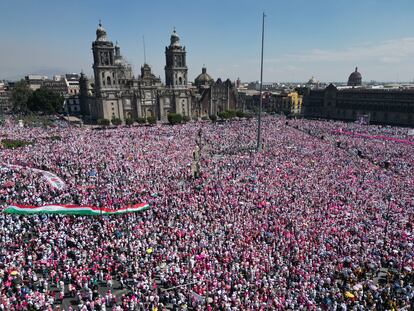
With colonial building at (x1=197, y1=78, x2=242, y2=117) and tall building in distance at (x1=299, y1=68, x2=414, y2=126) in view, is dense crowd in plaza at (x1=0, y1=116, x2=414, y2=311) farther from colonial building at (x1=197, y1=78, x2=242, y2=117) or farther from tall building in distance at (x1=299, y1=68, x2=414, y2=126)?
colonial building at (x1=197, y1=78, x2=242, y2=117)

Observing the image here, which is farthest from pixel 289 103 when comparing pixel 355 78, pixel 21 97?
pixel 21 97

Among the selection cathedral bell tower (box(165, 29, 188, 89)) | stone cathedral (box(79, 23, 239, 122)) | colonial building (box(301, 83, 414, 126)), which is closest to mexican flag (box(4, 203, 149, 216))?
stone cathedral (box(79, 23, 239, 122))

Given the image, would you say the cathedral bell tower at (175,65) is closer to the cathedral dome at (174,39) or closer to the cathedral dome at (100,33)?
the cathedral dome at (174,39)

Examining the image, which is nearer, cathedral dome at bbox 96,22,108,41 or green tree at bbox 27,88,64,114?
cathedral dome at bbox 96,22,108,41

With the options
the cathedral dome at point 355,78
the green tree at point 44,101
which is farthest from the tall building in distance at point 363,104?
the green tree at point 44,101

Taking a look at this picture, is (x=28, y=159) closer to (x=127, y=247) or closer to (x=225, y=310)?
(x=127, y=247)

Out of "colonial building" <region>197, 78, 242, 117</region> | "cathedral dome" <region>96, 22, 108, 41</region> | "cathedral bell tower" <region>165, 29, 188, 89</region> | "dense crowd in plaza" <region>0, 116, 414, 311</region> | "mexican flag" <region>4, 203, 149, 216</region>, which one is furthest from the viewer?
"colonial building" <region>197, 78, 242, 117</region>

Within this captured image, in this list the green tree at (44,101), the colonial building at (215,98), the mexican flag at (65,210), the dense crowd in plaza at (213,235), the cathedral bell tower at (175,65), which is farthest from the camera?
the colonial building at (215,98)
